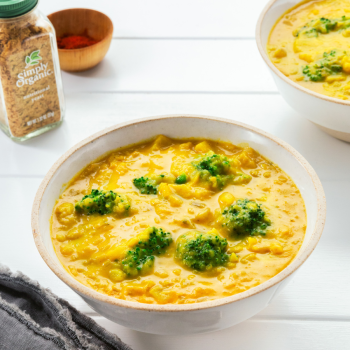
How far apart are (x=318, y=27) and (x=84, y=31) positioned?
151cm

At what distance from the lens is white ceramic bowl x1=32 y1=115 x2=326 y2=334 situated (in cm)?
167

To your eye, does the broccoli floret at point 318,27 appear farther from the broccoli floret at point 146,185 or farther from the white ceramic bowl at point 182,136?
the broccoli floret at point 146,185

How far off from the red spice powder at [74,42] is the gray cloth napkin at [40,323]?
5.50 ft

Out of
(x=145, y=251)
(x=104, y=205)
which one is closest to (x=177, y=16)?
(x=104, y=205)

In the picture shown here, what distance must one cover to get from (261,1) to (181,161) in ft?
7.57

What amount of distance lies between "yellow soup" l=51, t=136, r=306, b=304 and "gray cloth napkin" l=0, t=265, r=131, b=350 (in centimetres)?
22

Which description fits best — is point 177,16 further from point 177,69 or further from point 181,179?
point 181,179

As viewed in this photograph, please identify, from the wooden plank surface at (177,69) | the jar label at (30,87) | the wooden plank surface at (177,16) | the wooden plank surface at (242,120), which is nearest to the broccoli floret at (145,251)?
the wooden plank surface at (242,120)

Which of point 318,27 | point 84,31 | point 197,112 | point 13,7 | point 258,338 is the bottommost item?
point 258,338

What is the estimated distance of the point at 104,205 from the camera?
2100 millimetres

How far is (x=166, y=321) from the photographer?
171cm

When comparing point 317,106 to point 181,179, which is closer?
point 181,179

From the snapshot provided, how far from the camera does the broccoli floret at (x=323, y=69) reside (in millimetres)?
2807

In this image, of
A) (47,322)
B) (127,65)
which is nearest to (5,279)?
(47,322)
